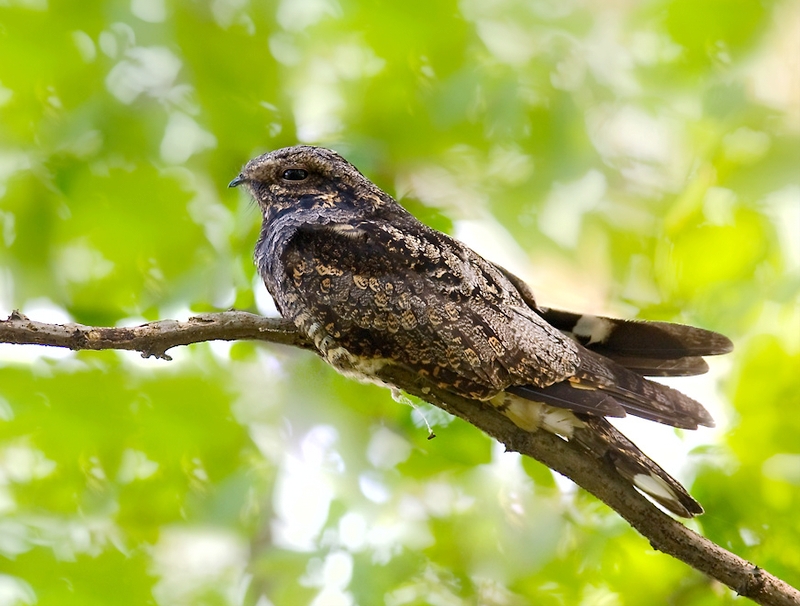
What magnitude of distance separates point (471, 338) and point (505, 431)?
268 millimetres

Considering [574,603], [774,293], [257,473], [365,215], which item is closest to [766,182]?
[774,293]

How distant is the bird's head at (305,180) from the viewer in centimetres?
247

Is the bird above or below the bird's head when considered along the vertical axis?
below

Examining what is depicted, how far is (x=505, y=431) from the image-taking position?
1.91 m

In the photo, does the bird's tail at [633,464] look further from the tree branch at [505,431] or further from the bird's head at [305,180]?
the bird's head at [305,180]

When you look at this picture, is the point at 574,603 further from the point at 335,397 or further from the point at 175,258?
the point at 175,258

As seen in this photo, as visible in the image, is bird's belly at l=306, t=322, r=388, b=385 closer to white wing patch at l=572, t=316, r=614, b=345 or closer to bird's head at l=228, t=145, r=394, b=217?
bird's head at l=228, t=145, r=394, b=217

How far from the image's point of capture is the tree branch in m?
1.64

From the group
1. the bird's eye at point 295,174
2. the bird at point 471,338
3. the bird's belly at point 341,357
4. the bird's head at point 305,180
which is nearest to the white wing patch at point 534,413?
the bird at point 471,338

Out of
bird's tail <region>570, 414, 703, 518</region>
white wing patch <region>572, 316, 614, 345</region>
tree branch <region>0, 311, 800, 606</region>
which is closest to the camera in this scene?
tree branch <region>0, 311, 800, 606</region>

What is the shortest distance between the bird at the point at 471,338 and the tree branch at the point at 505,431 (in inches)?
1.9

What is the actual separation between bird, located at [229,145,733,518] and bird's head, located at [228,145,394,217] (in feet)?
0.59

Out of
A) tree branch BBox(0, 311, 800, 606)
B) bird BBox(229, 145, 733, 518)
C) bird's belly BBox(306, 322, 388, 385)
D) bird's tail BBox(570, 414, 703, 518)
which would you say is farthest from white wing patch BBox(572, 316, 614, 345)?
bird's belly BBox(306, 322, 388, 385)

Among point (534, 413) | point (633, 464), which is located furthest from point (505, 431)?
point (633, 464)
